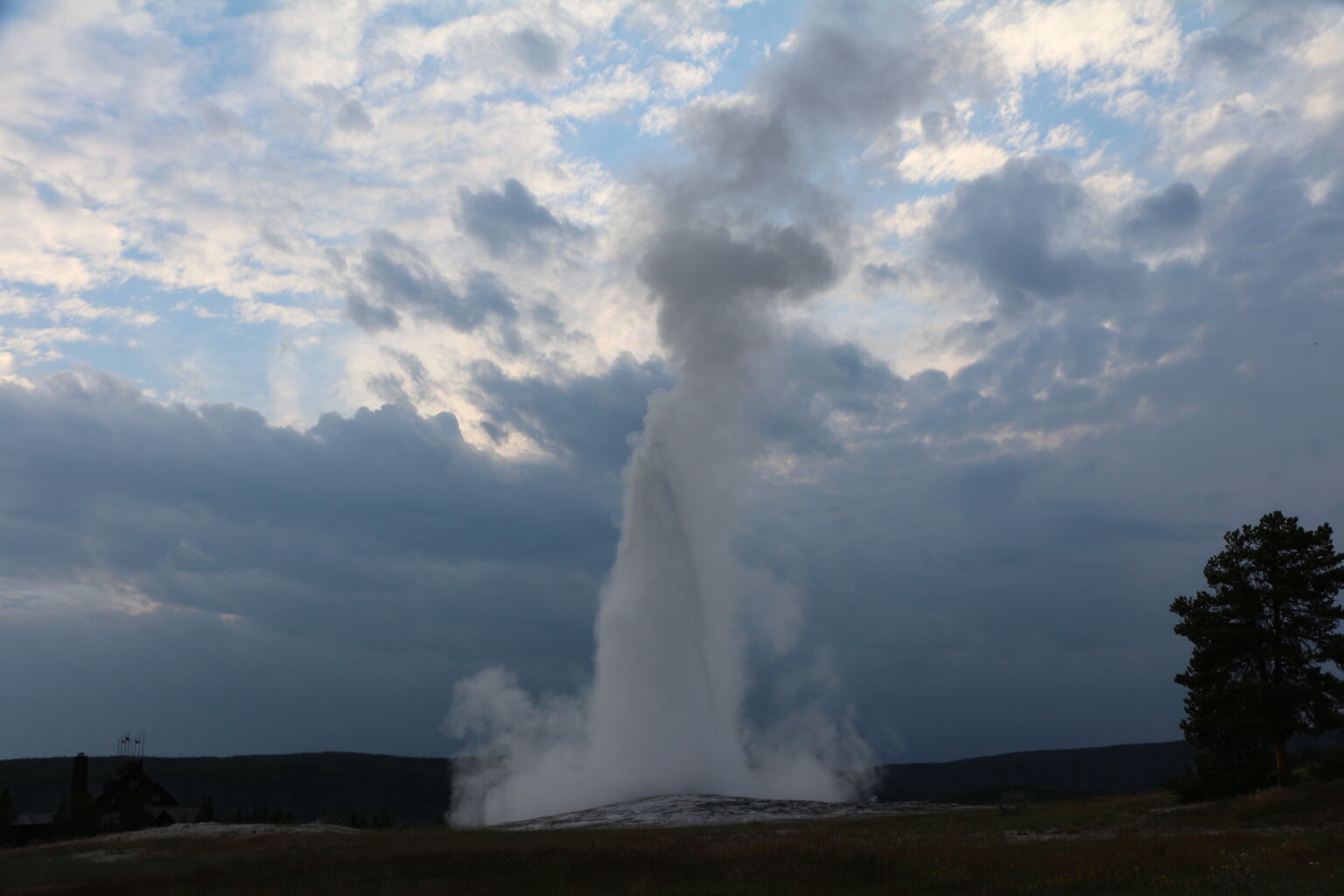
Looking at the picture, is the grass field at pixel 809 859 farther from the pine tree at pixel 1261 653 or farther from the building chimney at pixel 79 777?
the building chimney at pixel 79 777

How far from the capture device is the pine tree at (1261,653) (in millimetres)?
38094

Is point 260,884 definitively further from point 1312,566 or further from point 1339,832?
point 1312,566

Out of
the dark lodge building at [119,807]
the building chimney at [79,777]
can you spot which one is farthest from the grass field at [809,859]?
the building chimney at [79,777]

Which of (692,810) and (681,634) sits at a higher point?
(681,634)

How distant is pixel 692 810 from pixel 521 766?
28760mm

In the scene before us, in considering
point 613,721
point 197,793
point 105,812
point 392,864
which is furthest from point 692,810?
point 197,793

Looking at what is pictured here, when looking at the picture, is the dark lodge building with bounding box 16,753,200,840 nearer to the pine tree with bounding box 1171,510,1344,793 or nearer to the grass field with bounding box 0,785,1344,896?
the grass field with bounding box 0,785,1344,896

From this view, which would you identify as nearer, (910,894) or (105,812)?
(910,894)

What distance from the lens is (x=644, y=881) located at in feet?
83.0

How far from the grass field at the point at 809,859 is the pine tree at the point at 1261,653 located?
288cm

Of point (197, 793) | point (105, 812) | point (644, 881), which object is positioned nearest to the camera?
point (644, 881)

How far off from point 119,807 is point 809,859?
286 feet

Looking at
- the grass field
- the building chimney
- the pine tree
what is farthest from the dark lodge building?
the pine tree

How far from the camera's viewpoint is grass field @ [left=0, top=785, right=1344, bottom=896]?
2241 centimetres
